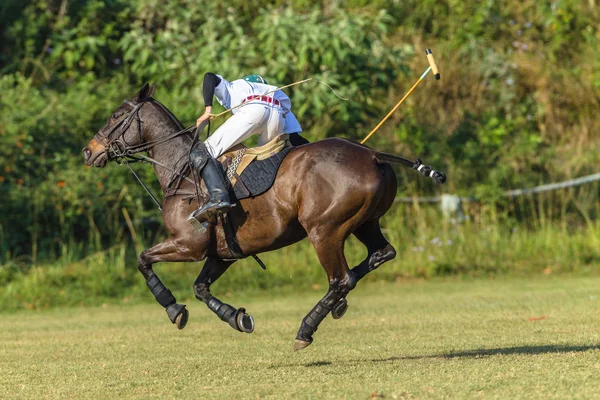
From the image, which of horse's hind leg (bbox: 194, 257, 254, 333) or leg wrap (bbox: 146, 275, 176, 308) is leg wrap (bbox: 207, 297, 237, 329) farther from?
leg wrap (bbox: 146, 275, 176, 308)

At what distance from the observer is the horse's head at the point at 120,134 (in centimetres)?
975

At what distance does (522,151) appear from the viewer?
2092 cm

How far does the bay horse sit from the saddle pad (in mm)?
53

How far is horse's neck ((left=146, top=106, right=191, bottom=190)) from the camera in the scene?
960 centimetres

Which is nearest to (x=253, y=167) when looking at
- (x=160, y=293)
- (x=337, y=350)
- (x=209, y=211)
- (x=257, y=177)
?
(x=257, y=177)

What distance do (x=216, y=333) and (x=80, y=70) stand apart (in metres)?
10.7

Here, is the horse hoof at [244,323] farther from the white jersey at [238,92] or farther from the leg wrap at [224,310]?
the white jersey at [238,92]

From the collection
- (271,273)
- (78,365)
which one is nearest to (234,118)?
(78,365)

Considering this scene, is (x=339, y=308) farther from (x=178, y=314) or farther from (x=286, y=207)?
(x=178, y=314)

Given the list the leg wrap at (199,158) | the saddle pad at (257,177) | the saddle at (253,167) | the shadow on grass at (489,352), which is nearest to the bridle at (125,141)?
the leg wrap at (199,158)

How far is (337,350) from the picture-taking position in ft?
33.4

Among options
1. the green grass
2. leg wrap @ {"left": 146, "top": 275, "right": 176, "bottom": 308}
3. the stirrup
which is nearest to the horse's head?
the stirrup

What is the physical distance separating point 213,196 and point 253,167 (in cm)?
46

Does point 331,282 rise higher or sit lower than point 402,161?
lower
